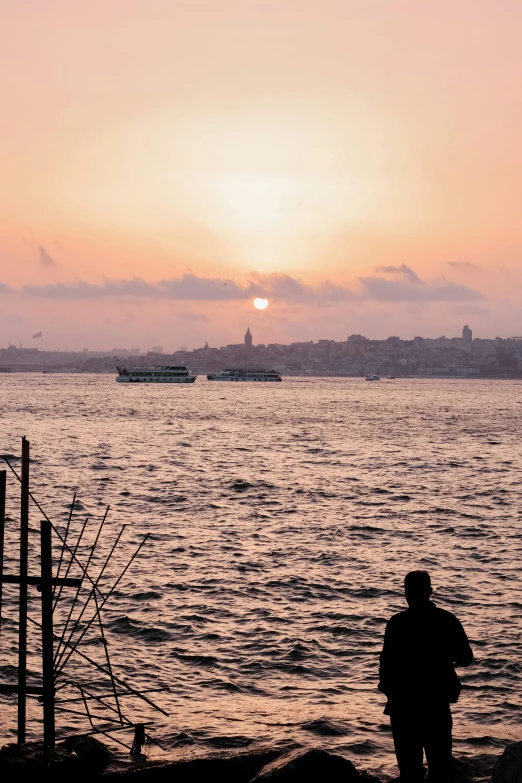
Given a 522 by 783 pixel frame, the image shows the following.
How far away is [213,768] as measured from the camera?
9234 millimetres

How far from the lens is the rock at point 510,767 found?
8031mm

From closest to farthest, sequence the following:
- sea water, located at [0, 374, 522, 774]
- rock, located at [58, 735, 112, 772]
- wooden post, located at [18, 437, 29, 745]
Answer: rock, located at [58, 735, 112, 772] → wooden post, located at [18, 437, 29, 745] → sea water, located at [0, 374, 522, 774]

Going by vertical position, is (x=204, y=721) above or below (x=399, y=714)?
below

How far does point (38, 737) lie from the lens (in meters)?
11.4

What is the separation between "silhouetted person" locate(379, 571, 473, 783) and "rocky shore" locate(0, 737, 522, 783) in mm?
1616

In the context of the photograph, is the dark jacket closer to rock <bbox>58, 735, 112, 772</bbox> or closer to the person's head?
the person's head

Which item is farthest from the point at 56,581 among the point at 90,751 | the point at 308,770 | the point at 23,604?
the point at 308,770

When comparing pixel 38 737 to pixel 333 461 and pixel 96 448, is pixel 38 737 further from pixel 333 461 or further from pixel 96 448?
pixel 96 448

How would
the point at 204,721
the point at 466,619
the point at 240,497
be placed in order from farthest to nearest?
the point at 240,497 < the point at 466,619 < the point at 204,721

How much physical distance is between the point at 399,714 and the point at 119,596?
1294cm

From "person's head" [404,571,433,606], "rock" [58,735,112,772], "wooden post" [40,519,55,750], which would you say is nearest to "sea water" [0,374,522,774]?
"rock" [58,735,112,772]

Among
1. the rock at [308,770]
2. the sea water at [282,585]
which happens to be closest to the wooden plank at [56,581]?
the sea water at [282,585]

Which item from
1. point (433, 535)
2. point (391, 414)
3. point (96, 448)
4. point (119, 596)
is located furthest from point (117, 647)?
point (391, 414)

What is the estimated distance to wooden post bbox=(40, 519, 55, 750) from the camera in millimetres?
9898
